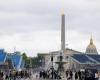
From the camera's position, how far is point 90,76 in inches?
1779

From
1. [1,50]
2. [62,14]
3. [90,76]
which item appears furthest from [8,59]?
[90,76]

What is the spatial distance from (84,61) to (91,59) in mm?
4718

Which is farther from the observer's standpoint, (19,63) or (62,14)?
(62,14)

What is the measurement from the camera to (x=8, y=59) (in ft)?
492

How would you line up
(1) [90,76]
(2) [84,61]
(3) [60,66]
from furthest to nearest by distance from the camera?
(2) [84,61] < (3) [60,66] < (1) [90,76]

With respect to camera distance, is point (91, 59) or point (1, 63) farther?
point (91, 59)

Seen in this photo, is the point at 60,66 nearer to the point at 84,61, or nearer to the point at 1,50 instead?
the point at 1,50

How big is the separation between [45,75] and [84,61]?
13727cm

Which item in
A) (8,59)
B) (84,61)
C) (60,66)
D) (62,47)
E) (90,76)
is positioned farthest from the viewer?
(84,61)

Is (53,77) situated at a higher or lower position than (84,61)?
lower

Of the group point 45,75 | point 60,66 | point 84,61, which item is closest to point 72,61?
point 84,61

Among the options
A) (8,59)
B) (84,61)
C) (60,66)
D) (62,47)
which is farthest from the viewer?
(84,61)

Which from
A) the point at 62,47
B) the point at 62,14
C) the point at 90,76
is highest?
the point at 62,14

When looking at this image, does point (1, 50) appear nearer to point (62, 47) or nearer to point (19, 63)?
point (19, 63)
